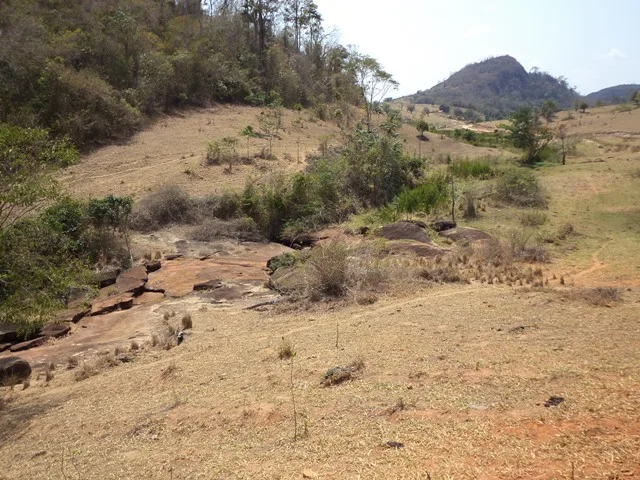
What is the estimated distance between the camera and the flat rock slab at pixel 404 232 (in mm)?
13805

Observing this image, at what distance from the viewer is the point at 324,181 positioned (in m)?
18.2

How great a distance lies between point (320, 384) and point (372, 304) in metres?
3.67

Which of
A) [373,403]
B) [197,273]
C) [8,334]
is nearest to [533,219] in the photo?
[197,273]

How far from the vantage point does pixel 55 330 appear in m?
10.4

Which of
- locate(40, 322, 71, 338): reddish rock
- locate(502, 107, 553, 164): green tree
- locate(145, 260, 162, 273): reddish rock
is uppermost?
locate(502, 107, 553, 164): green tree

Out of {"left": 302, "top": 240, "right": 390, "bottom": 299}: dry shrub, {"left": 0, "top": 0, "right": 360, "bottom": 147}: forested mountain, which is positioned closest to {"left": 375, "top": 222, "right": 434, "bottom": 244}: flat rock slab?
{"left": 302, "top": 240, "right": 390, "bottom": 299}: dry shrub

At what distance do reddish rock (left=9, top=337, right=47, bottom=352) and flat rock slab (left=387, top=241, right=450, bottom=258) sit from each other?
800cm

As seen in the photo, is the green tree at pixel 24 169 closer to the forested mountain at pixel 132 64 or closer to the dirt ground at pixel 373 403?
the dirt ground at pixel 373 403

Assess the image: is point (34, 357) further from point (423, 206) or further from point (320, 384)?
point (423, 206)

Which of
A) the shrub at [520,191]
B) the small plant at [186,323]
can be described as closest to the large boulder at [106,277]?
the small plant at [186,323]

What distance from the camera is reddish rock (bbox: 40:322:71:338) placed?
10.3m

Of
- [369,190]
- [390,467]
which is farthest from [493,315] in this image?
[369,190]

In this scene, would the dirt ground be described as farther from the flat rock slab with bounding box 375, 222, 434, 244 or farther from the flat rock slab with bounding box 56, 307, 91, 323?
the flat rock slab with bounding box 375, 222, 434, 244

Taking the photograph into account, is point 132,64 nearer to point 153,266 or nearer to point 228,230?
point 228,230
